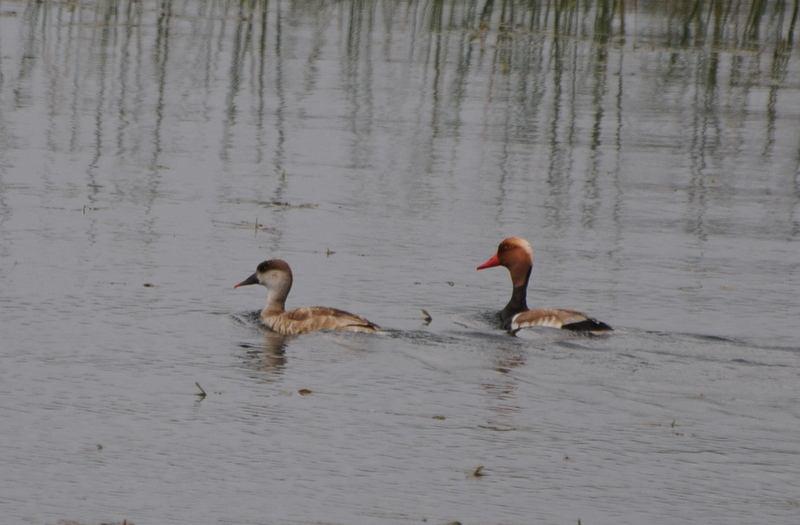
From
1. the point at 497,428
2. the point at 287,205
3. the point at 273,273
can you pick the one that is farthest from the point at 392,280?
the point at 497,428

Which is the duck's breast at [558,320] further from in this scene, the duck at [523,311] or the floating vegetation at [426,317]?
the floating vegetation at [426,317]

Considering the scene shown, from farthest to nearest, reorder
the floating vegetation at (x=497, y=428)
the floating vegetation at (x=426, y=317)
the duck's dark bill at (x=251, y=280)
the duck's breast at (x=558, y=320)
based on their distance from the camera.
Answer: the duck's dark bill at (x=251, y=280)
the floating vegetation at (x=426, y=317)
the duck's breast at (x=558, y=320)
the floating vegetation at (x=497, y=428)

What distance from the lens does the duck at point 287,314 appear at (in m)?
11.5

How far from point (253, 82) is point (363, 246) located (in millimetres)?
9401

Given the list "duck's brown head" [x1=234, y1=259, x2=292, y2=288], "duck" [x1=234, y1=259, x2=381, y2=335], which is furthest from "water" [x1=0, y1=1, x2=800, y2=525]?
"duck's brown head" [x1=234, y1=259, x2=292, y2=288]

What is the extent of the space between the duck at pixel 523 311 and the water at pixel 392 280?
0.16 m

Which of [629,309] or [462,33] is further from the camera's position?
[462,33]

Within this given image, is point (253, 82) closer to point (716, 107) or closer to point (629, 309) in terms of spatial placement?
point (716, 107)

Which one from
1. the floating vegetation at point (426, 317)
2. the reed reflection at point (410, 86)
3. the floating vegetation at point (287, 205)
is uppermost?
the reed reflection at point (410, 86)

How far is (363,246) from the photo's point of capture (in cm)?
1434

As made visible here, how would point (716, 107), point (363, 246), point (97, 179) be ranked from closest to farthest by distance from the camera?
point (363, 246)
point (97, 179)
point (716, 107)

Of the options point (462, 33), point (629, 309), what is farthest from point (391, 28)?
point (629, 309)

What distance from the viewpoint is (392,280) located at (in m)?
13.2

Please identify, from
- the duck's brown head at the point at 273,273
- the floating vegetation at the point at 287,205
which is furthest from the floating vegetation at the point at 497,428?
the floating vegetation at the point at 287,205
